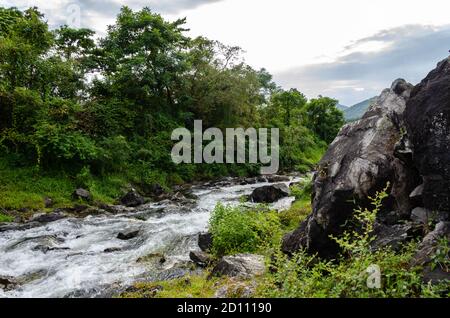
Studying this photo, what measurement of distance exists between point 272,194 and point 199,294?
16.0 m

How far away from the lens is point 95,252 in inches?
537

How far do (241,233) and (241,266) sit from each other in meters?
2.50

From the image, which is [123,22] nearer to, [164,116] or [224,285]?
[164,116]

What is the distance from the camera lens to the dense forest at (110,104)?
73.3 ft

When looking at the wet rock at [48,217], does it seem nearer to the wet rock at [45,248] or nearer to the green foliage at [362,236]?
the wet rock at [45,248]

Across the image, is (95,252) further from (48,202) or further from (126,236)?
(48,202)

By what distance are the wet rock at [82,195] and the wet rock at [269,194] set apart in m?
9.80

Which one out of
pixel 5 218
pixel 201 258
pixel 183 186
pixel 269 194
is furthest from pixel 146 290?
pixel 183 186

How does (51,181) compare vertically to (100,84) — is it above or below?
below

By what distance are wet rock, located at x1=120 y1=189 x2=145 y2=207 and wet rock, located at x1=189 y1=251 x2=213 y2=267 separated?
12.1 m

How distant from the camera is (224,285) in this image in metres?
7.87

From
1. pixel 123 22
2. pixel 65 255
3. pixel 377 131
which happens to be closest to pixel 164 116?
pixel 123 22

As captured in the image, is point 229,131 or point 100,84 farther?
point 229,131

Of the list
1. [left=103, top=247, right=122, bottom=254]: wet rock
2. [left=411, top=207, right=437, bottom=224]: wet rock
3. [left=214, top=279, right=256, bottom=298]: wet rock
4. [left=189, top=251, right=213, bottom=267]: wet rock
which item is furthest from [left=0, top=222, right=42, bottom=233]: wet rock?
[left=411, top=207, right=437, bottom=224]: wet rock
